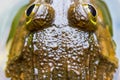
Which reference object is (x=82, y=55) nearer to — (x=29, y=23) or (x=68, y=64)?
(x=68, y=64)

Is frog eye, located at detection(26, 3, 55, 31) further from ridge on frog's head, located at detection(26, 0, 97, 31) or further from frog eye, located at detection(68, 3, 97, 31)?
frog eye, located at detection(68, 3, 97, 31)

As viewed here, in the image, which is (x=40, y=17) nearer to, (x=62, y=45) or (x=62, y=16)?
(x=62, y=16)

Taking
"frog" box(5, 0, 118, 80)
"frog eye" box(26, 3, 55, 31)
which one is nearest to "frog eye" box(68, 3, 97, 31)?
"frog" box(5, 0, 118, 80)

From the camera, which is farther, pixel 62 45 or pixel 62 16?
pixel 62 16

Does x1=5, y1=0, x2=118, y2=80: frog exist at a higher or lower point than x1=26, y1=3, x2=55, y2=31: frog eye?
lower

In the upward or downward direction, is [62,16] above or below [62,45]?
above

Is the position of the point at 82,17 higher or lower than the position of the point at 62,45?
higher

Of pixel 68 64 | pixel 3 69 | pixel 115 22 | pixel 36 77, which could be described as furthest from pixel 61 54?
pixel 115 22

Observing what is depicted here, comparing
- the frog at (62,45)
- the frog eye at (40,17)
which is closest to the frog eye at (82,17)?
the frog at (62,45)

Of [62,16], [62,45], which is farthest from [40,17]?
[62,45]

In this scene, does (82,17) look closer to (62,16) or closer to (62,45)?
(62,16)
